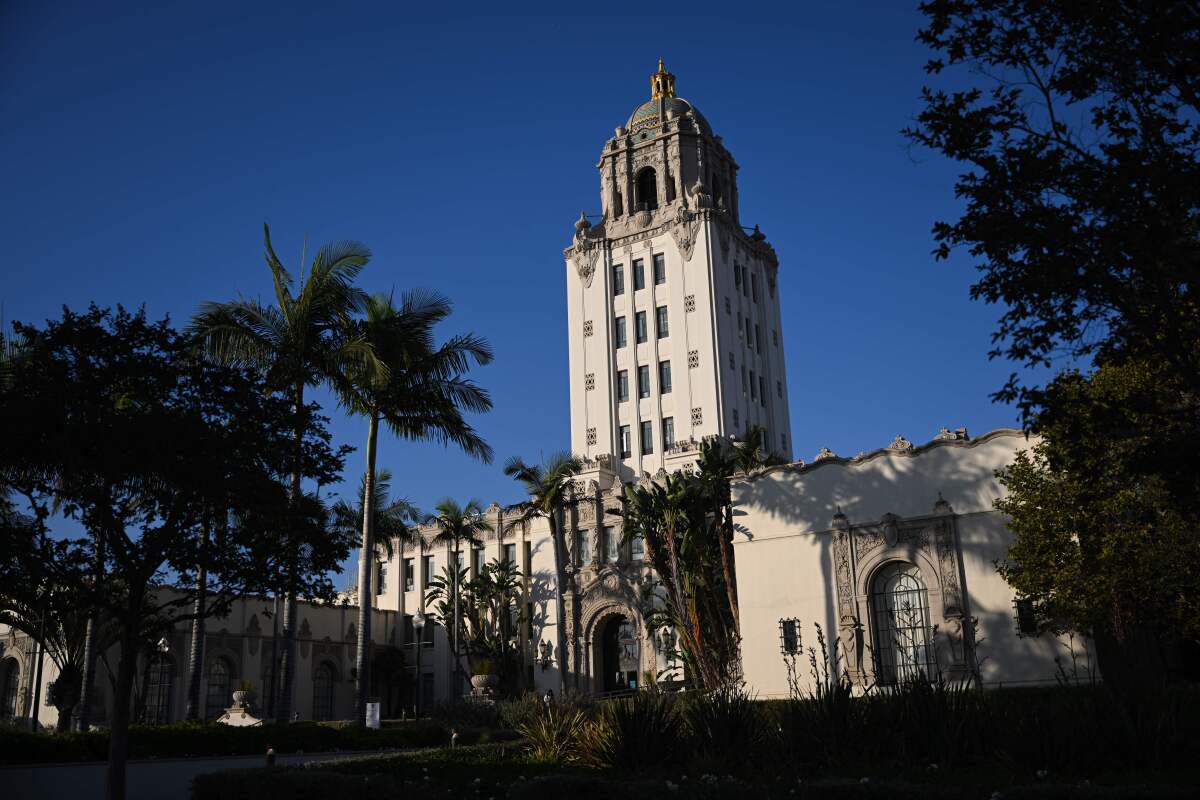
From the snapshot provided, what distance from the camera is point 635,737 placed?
1440 cm

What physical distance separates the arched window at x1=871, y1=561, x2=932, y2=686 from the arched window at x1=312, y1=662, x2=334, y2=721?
99.4 ft

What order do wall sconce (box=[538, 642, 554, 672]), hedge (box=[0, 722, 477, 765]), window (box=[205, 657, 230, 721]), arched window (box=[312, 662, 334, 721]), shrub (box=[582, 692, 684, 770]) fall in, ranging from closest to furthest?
shrub (box=[582, 692, 684, 770])
hedge (box=[0, 722, 477, 765])
window (box=[205, 657, 230, 721])
wall sconce (box=[538, 642, 554, 672])
arched window (box=[312, 662, 334, 721])

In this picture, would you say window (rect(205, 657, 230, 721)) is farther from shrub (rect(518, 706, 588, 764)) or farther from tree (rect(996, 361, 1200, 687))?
tree (rect(996, 361, 1200, 687))

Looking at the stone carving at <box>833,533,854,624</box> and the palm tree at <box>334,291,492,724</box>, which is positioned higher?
the palm tree at <box>334,291,492,724</box>

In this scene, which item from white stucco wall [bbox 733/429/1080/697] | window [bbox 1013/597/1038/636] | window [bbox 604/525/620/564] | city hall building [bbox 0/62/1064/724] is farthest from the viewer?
window [bbox 604/525/620/564]

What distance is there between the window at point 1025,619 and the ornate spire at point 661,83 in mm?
46745

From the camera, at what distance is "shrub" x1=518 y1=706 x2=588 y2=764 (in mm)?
16484

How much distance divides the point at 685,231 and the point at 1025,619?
34333 mm

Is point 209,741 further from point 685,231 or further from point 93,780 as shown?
point 685,231

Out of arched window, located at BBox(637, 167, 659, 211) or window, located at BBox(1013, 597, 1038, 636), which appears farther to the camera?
arched window, located at BBox(637, 167, 659, 211)

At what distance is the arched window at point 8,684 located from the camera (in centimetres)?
4553

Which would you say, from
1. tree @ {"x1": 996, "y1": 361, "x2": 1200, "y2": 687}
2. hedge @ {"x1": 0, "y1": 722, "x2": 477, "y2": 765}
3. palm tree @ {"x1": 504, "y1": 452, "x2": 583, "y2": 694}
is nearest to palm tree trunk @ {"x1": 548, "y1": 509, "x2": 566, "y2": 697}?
palm tree @ {"x1": 504, "y1": 452, "x2": 583, "y2": 694}

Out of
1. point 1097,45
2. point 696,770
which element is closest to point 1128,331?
point 1097,45

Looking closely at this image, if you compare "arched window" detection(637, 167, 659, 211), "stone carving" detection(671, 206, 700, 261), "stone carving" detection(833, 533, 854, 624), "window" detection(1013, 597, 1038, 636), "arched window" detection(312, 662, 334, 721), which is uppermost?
"arched window" detection(637, 167, 659, 211)
